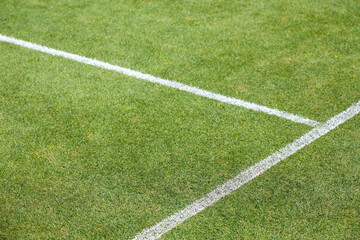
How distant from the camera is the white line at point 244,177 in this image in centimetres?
331

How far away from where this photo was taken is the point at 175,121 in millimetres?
4320

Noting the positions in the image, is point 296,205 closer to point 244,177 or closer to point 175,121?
point 244,177

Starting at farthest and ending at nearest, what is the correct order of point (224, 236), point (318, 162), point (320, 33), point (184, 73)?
point (320, 33) < point (184, 73) < point (318, 162) < point (224, 236)

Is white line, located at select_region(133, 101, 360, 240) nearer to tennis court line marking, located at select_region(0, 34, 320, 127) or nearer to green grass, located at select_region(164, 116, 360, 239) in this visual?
green grass, located at select_region(164, 116, 360, 239)

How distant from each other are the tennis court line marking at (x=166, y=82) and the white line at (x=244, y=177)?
16cm

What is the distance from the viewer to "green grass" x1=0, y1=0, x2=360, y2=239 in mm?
3412

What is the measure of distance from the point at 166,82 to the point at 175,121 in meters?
0.69

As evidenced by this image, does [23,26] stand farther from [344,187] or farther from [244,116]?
[344,187]

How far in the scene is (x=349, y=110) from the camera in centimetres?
441

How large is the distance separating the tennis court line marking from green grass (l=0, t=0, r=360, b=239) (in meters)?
0.09

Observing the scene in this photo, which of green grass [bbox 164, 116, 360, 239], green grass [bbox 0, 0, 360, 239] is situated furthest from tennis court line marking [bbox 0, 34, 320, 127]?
green grass [bbox 164, 116, 360, 239]

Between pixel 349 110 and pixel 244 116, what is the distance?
100cm

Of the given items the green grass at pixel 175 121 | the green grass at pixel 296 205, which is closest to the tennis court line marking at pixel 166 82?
the green grass at pixel 175 121

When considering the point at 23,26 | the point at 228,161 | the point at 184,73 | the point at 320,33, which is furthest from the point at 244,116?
the point at 23,26
